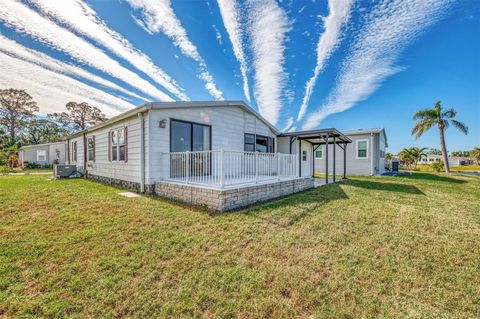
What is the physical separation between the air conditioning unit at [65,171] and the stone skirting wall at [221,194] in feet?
28.6

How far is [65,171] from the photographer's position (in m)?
11.8

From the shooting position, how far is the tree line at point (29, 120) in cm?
2848

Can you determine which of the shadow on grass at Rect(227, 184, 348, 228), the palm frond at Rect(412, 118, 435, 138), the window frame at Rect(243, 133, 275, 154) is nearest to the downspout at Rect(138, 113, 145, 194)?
the shadow on grass at Rect(227, 184, 348, 228)

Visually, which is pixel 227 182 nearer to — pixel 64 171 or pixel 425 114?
pixel 64 171

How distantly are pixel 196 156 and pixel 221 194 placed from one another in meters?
2.40

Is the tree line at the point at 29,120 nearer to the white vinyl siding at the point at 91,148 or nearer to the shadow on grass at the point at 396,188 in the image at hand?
the white vinyl siding at the point at 91,148

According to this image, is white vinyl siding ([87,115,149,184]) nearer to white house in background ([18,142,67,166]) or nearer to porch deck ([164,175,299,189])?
porch deck ([164,175,299,189])

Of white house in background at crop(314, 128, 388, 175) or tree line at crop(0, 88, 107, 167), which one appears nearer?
white house in background at crop(314, 128, 388, 175)

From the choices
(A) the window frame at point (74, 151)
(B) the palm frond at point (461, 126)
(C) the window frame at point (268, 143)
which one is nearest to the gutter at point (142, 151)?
(C) the window frame at point (268, 143)

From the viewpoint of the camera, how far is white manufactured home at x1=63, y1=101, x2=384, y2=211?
19.7 feet

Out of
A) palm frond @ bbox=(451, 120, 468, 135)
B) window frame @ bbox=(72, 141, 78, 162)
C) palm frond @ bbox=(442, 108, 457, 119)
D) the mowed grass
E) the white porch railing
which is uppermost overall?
palm frond @ bbox=(442, 108, 457, 119)

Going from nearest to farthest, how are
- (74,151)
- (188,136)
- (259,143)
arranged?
(188,136) < (259,143) < (74,151)

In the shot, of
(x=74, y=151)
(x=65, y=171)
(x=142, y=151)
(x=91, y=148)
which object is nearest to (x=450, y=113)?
(x=142, y=151)

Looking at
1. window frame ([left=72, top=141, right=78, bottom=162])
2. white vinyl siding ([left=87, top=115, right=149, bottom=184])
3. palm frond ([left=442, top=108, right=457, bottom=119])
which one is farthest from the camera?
palm frond ([left=442, top=108, right=457, bottom=119])
